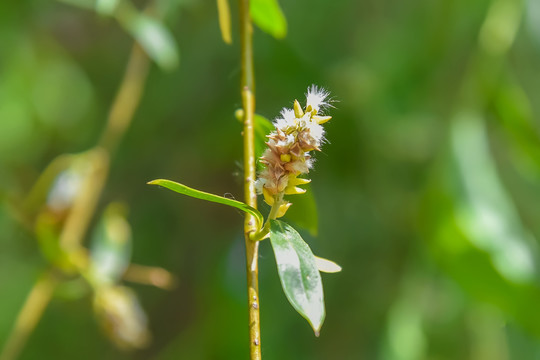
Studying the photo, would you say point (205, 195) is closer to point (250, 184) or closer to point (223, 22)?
point (250, 184)

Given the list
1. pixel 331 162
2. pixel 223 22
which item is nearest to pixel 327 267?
pixel 223 22

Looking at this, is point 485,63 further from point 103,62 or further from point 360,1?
point 103,62

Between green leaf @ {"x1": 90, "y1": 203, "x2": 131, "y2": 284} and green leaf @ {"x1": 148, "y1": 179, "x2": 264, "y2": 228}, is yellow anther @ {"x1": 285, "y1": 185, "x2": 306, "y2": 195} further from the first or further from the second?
green leaf @ {"x1": 90, "y1": 203, "x2": 131, "y2": 284}

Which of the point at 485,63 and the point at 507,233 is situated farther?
the point at 485,63

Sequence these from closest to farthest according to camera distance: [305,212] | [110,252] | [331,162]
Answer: [305,212]
[110,252]
[331,162]

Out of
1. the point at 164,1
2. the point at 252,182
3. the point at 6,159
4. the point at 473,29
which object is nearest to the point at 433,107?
the point at 473,29

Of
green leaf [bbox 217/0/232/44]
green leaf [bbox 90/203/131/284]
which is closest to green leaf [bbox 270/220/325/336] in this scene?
green leaf [bbox 217/0/232/44]
